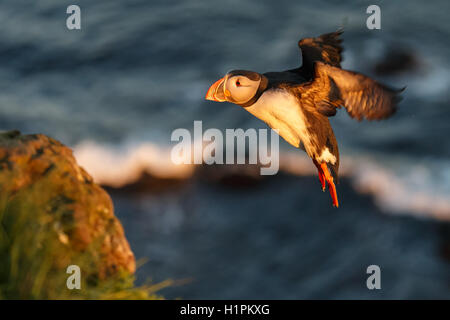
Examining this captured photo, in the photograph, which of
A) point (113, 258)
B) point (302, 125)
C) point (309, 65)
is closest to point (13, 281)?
point (113, 258)

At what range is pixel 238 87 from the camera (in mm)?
3057

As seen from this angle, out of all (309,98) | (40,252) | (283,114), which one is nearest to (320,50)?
(309,98)

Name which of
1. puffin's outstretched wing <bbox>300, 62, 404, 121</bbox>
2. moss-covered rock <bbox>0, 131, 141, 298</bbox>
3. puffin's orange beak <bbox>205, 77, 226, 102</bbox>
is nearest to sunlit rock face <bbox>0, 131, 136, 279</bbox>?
moss-covered rock <bbox>0, 131, 141, 298</bbox>

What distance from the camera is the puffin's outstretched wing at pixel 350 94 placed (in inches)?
120

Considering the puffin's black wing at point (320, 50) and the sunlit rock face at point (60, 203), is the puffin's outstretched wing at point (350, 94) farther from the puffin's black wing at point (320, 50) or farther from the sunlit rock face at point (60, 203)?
the sunlit rock face at point (60, 203)

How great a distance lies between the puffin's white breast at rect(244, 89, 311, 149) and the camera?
3.11 m

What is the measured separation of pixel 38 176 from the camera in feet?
12.5

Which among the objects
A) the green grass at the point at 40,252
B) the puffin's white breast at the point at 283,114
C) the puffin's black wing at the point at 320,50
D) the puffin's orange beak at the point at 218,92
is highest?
the puffin's black wing at the point at 320,50

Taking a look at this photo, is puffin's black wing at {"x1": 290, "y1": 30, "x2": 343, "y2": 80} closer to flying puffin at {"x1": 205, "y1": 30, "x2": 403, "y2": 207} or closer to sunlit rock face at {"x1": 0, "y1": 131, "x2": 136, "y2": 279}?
flying puffin at {"x1": 205, "y1": 30, "x2": 403, "y2": 207}

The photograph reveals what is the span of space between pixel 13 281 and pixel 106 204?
93 cm

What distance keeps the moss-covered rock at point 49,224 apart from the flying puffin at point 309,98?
138 centimetres

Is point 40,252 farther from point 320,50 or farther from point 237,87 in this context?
point 320,50

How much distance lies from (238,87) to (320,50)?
0.75 m

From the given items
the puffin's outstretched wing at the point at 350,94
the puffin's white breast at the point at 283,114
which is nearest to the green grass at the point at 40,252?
the puffin's white breast at the point at 283,114
